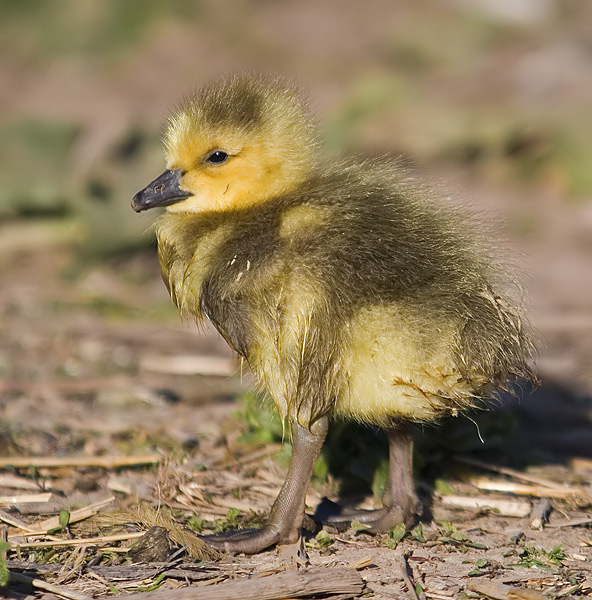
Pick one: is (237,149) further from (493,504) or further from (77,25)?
(77,25)

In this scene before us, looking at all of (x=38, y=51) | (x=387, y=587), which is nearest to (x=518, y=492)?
(x=387, y=587)

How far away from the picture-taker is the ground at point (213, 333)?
3367 millimetres

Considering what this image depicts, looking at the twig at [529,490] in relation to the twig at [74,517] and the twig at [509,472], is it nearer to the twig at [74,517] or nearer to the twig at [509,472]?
the twig at [509,472]

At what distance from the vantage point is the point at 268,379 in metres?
3.25

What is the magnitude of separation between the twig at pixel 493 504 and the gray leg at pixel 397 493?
0.30 m

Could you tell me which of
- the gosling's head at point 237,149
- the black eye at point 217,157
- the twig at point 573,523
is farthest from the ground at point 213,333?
the black eye at point 217,157

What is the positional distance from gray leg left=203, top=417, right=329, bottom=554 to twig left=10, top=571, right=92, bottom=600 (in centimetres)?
49

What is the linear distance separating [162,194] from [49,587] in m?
1.39

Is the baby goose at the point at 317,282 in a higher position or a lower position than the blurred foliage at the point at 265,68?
lower

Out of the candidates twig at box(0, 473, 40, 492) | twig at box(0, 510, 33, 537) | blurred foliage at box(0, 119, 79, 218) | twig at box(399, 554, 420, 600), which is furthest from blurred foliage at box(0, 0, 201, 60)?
twig at box(399, 554, 420, 600)

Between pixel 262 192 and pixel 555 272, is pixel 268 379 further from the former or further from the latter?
pixel 555 272

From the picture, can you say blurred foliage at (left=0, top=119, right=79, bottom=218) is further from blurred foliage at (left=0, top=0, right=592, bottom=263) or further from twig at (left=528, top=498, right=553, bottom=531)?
twig at (left=528, top=498, right=553, bottom=531)

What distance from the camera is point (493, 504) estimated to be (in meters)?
3.82

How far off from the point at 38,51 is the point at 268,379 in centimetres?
1057
